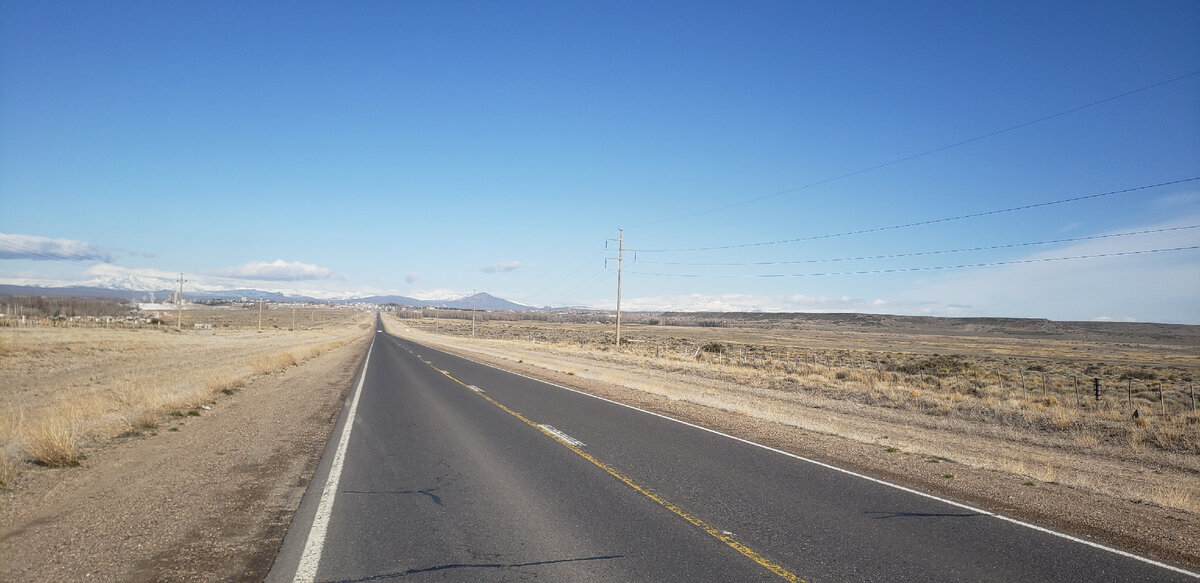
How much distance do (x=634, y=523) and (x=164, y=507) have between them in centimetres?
531

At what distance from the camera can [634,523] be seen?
21.5 feet

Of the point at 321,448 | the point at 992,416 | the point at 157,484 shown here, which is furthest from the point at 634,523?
the point at 992,416

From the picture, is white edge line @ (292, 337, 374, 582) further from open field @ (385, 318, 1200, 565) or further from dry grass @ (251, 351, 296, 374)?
dry grass @ (251, 351, 296, 374)

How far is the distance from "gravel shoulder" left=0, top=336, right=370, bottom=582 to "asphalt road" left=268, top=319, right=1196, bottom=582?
46cm

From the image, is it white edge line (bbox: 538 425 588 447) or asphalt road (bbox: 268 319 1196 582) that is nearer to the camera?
asphalt road (bbox: 268 319 1196 582)

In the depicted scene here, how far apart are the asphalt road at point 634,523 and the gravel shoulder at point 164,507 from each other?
46cm

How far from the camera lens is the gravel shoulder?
528 centimetres

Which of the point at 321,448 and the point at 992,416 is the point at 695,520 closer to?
the point at 321,448

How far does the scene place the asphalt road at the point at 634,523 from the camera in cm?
536

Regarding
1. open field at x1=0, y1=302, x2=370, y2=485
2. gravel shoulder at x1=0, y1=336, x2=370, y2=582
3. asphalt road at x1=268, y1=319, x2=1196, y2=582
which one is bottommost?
open field at x1=0, y1=302, x2=370, y2=485

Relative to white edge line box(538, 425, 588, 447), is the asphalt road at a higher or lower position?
higher

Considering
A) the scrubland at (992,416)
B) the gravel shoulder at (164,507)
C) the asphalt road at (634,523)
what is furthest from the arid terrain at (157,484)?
the scrubland at (992,416)

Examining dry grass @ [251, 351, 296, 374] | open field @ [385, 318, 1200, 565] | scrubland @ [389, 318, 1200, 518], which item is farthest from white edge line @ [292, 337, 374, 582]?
dry grass @ [251, 351, 296, 374]

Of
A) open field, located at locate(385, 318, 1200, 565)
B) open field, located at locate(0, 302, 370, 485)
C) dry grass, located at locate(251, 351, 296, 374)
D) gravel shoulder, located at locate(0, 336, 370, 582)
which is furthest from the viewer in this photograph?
dry grass, located at locate(251, 351, 296, 374)
